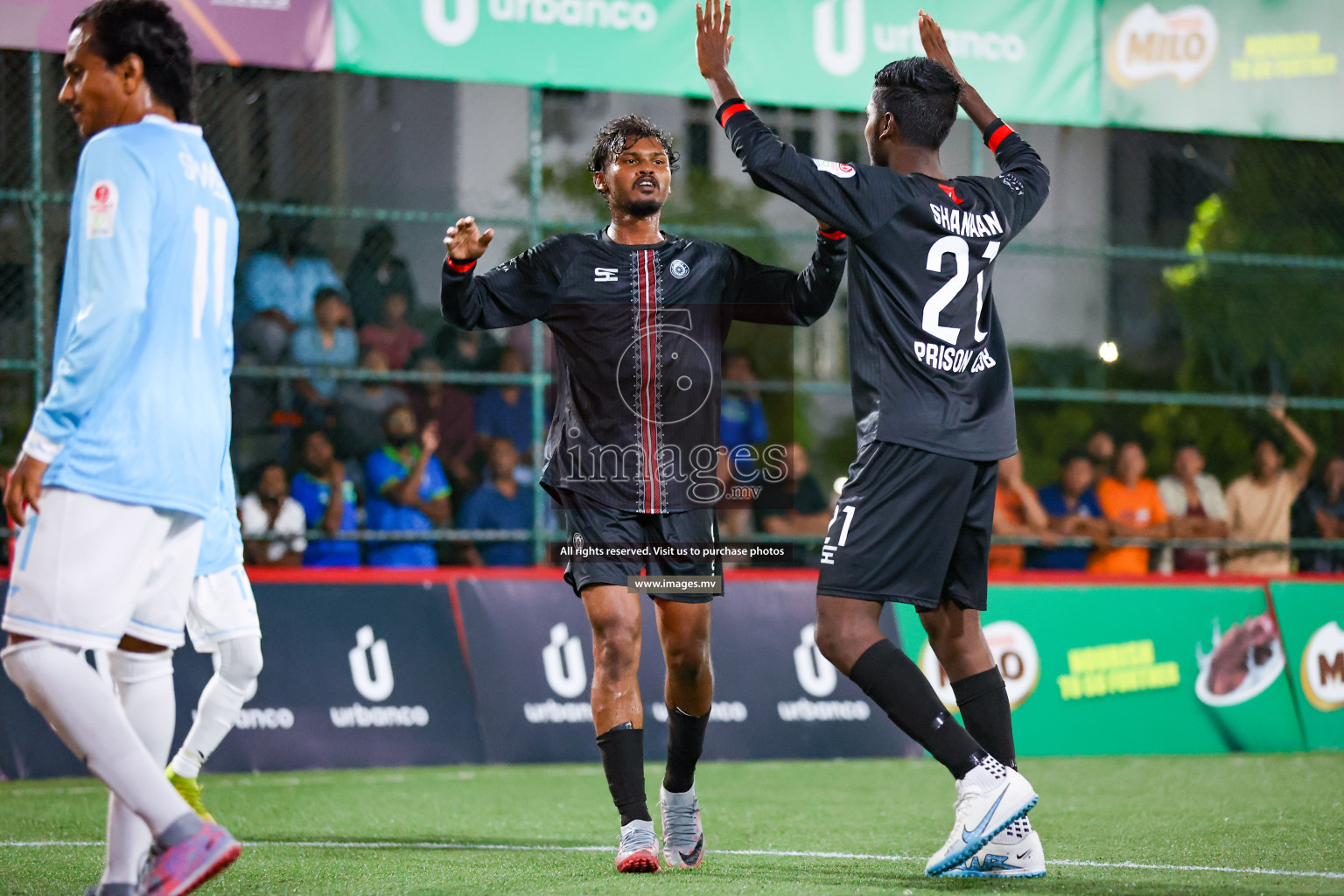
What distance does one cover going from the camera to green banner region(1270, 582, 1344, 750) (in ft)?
32.6

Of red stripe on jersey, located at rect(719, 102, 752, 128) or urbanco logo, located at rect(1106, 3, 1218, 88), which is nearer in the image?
Result: red stripe on jersey, located at rect(719, 102, 752, 128)

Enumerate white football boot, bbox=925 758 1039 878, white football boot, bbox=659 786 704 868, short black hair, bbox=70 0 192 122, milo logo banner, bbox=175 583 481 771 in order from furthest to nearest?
milo logo banner, bbox=175 583 481 771, white football boot, bbox=659 786 704 868, white football boot, bbox=925 758 1039 878, short black hair, bbox=70 0 192 122

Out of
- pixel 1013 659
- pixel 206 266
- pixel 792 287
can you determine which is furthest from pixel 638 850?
pixel 1013 659

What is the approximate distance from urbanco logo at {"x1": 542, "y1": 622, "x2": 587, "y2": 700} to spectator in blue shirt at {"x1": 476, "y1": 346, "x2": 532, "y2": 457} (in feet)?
8.01

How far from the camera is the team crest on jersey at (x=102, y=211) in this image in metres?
3.49

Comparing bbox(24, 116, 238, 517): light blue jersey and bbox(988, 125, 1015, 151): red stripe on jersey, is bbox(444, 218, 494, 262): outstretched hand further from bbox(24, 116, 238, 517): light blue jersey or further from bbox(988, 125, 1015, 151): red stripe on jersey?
bbox(988, 125, 1015, 151): red stripe on jersey

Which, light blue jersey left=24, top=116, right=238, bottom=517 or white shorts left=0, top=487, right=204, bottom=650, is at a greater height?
→ light blue jersey left=24, top=116, right=238, bottom=517

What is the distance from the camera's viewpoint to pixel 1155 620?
9914mm

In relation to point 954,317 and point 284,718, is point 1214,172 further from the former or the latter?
point 954,317

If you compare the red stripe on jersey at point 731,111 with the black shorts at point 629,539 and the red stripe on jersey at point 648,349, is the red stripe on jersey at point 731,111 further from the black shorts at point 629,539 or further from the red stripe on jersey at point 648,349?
the black shorts at point 629,539

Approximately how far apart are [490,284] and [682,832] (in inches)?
74.1

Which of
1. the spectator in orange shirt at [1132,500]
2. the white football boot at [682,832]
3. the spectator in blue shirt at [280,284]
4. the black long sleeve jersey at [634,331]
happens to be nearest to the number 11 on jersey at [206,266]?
the black long sleeve jersey at [634,331]

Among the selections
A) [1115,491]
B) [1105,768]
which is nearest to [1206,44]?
[1115,491]

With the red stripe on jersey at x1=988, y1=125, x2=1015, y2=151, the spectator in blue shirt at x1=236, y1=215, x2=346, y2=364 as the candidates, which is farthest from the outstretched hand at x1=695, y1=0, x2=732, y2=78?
the spectator in blue shirt at x1=236, y1=215, x2=346, y2=364
